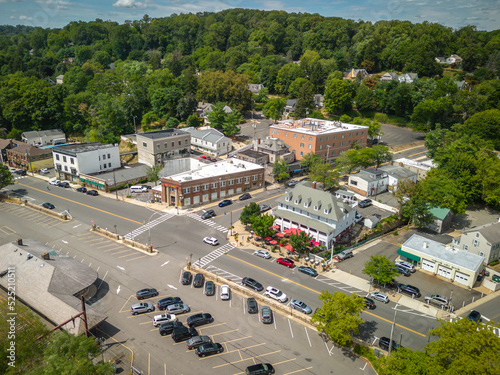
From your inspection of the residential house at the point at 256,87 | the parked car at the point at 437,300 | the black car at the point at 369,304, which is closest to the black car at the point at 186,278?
the black car at the point at 369,304

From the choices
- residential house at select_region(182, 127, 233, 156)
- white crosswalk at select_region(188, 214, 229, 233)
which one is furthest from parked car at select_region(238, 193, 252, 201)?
residential house at select_region(182, 127, 233, 156)

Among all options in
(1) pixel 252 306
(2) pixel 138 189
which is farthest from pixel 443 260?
(2) pixel 138 189

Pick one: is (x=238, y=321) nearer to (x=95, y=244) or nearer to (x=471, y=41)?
(x=95, y=244)

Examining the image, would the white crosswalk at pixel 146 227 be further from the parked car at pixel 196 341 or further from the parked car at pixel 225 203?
the parked car at pixel 196 341

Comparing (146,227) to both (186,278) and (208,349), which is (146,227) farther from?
(208,349)

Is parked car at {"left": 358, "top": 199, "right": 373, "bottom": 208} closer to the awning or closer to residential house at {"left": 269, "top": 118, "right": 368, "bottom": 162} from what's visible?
the awning

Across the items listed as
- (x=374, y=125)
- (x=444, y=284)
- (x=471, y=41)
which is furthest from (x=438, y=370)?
(x=471, y=41)
